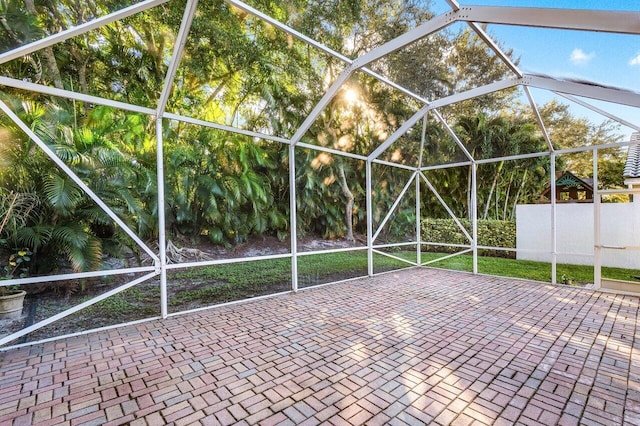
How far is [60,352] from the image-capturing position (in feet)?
10.4

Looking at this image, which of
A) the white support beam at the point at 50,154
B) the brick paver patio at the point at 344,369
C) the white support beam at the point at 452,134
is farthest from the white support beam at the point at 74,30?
the white support beam at the point at 452,134

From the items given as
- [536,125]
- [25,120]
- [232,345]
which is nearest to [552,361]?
[232,345]

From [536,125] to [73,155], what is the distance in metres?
7.29

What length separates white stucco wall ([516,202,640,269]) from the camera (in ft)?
22.4

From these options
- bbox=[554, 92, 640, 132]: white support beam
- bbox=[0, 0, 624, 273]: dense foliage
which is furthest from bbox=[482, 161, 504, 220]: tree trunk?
bbox=[554, 92, 640, 132]: white support beam

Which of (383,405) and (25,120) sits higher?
(25,120)

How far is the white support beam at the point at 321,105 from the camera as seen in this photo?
4207mm

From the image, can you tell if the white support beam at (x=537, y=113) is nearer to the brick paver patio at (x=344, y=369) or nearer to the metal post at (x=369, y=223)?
the brick paver patio at (x=344, y=369)

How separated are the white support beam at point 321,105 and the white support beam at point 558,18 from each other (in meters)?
1.55

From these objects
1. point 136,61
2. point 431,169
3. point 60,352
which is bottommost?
point 60,352

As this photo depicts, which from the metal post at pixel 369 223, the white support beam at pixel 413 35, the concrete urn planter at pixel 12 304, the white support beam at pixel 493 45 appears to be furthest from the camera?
the metal post at pixel 369 223

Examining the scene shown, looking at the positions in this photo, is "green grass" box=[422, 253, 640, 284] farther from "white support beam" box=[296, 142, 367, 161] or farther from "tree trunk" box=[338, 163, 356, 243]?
"white support beam" box=[296, 142, 367, 161]

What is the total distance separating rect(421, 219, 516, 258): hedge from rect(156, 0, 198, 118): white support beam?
24.2 feet

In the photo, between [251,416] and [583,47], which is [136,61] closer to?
[251,416]
